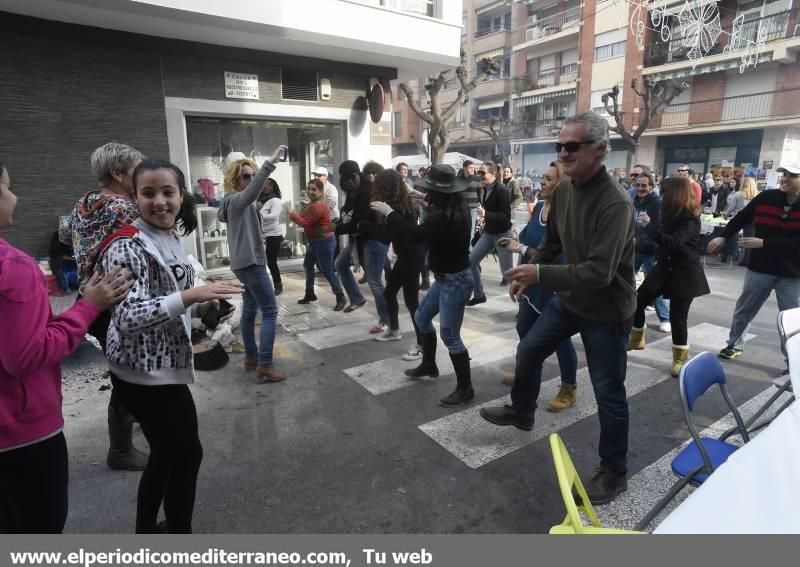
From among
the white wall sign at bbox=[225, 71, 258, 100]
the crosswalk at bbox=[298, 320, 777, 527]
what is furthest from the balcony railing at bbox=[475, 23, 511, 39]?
the crosswalk at bbox=[298, 320, 777, 527]

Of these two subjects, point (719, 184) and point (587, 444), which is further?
point (719, 184)

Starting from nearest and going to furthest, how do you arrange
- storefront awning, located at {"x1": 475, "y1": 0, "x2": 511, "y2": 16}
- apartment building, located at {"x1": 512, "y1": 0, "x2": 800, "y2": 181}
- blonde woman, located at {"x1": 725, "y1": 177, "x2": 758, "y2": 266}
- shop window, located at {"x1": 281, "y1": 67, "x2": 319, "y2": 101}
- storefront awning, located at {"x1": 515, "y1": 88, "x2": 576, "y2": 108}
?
shop window, located at {"x1": 281, "y1": 67, "x2": 319, "y2": 101}, blonde woman, located at {"x1": 725, "y1": 177, "x2": 758, "y2": 266}, apartment building, located at {"x1": 512, "y1": 0, "x2": 800, "y2": 181}, storefront awning, located at {"x1": 515, "y1": 88, "x2": 576, "y2": 108}, storefront awning, located at {"x1": 475, "y1": 0, "x2": 511, "y2": 16}

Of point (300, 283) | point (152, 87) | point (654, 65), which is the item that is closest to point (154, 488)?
point (300, 283)

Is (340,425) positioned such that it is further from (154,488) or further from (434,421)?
(154,488)

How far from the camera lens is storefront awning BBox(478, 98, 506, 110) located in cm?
3669

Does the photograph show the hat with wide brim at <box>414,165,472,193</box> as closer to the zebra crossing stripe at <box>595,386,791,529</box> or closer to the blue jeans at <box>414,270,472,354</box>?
the blue jeans at <box>414,270,472,354</box>

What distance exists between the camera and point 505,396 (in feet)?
13.5

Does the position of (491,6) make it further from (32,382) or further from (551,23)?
(32,382)

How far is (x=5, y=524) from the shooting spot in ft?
5.90

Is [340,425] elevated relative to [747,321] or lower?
lower

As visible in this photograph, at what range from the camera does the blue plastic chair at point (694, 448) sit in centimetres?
227

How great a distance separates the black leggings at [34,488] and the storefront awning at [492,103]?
127 feet

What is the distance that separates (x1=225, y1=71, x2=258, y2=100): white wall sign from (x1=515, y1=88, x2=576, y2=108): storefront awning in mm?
27049
